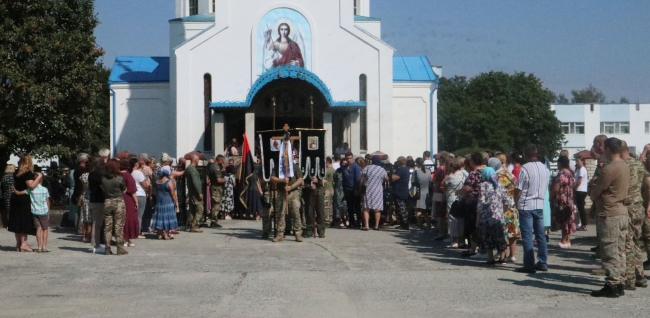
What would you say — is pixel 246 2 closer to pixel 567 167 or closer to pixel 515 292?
pixel 567 167

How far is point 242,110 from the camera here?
37.8 meters

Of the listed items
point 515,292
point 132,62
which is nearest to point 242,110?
point 132,62

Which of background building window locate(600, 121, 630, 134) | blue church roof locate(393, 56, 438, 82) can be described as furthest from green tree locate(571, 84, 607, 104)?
blue church roof locate(393, 56, 438, 82)

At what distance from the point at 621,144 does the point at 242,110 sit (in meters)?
26.7

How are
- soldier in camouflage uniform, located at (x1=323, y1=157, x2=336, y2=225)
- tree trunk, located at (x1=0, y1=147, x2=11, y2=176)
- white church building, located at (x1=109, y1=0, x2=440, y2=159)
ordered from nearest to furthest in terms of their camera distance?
1. soldier in camouflage uniform, located at (x1=323, y1=157, x2=336, y2=225)
2. tree trunk, located at (x1=0, y1=147, x2=11, y2=176)
3. white church building, located at (x1=109, y1=0, x2=440, y2=159)

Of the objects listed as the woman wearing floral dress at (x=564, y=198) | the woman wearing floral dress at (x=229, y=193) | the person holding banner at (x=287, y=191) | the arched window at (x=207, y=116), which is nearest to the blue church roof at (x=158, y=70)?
the arched window at (x=207, y=116)

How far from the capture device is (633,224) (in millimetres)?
12539

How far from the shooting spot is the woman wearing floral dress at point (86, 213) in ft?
61.8

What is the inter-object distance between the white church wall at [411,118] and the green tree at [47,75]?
14822 mm

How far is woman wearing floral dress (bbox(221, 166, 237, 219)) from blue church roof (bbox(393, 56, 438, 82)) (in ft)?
60.5

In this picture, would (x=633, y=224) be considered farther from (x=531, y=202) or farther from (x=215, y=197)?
(x=215, y=197)

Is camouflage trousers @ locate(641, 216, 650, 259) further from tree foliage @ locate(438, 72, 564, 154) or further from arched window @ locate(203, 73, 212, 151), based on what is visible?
tree foliage @ locate(438, 72, 564, 154)

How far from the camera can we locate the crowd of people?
12297 millimetres

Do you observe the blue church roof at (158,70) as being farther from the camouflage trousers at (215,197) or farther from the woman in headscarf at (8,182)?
the woman in headscarf at (8,182)
